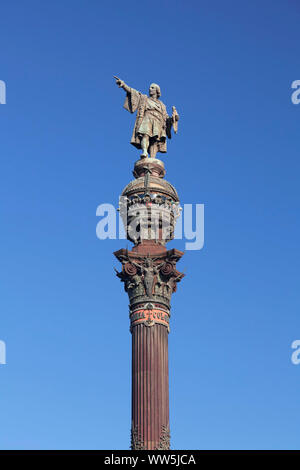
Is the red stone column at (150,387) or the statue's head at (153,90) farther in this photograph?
the statue's head at (153,90)

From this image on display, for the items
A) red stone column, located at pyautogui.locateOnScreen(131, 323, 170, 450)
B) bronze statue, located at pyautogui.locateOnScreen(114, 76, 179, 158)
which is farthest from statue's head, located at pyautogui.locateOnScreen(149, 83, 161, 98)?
red stone column, located at pyautogui.locateOnScreen(131, 323, 170, 450)

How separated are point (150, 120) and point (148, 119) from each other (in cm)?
13

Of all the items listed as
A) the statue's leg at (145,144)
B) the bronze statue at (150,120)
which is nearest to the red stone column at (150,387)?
the statue's leg at (145,144)

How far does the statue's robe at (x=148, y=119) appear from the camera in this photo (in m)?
54.1

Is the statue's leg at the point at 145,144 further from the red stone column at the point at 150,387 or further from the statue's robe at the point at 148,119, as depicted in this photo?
the red stone column at the point at 150,387

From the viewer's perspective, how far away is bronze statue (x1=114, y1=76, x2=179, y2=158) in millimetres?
53969

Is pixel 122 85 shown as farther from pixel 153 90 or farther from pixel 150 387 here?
pixel 150 387

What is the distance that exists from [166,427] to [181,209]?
12.4m

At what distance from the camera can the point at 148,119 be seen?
5431 centimetres

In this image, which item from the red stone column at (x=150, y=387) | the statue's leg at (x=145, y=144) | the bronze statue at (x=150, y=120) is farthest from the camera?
the bronze statue at (x=150, y=120)
